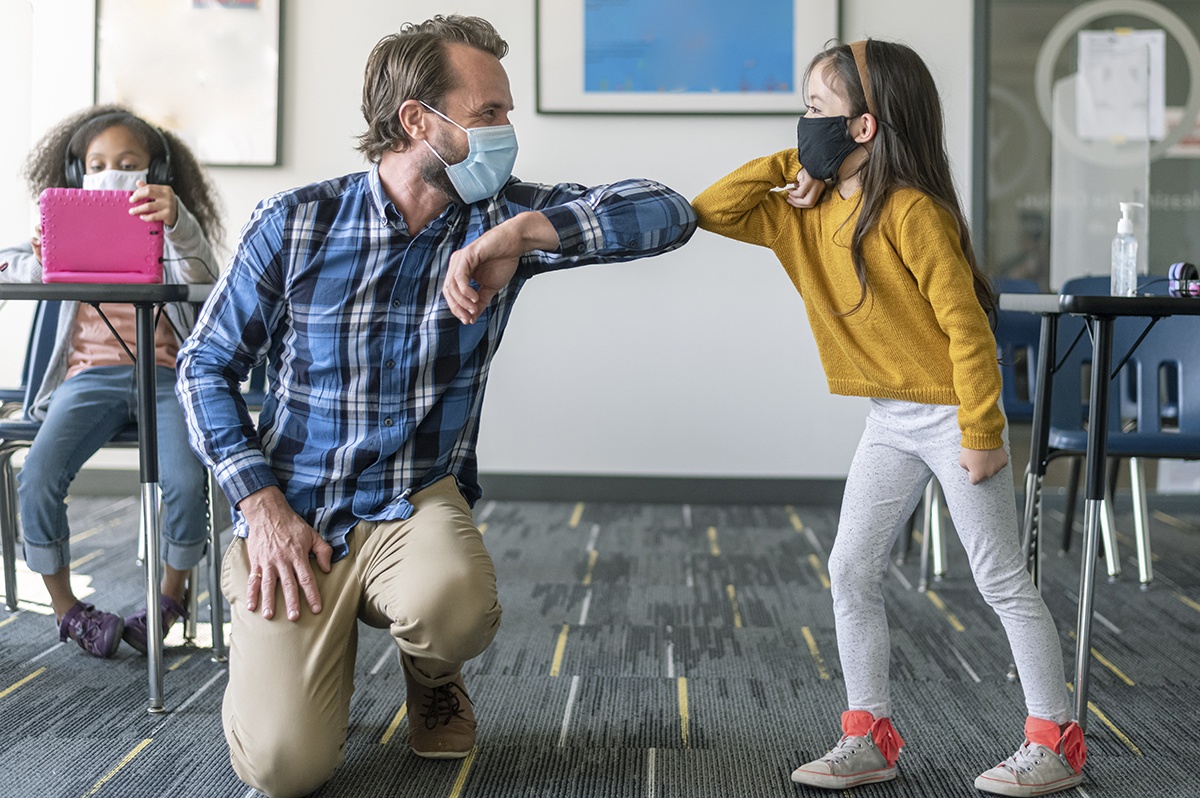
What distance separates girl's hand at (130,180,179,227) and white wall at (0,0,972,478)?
2004 mm

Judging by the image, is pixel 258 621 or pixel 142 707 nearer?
pixel 258 621

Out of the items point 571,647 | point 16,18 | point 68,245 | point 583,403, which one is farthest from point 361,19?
point 571,647

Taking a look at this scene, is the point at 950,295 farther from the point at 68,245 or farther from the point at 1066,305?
the point at 68,245

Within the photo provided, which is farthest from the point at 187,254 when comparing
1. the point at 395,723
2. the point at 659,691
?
the point at 659,691

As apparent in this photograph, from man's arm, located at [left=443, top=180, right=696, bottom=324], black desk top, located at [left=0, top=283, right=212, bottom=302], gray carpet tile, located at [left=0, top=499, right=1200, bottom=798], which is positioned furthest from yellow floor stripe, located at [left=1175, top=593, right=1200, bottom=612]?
black desk top, located at [left=0, top=283, right=212, bottom=302]

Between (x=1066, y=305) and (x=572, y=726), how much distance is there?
3.51ft

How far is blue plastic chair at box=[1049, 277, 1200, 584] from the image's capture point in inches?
95.8

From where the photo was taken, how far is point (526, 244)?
1622 millimetres

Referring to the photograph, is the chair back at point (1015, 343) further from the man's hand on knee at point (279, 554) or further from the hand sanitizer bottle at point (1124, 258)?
the man's hand on knee at point (279, 554)

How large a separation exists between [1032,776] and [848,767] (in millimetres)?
→ 264

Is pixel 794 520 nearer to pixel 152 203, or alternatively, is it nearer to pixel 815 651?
pixel 815 651

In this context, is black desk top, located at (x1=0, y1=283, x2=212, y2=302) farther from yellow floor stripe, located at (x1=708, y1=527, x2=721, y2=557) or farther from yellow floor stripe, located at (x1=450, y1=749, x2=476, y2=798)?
yellow floor stripe, located at (x1=708, y1=527, x2=721, y2=557)

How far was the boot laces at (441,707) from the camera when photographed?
1773 millimetres

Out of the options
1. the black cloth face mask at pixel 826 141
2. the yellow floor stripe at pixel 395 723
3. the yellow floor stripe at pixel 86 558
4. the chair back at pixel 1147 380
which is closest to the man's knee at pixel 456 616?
the yellow floor stripe at pixel 395 723
